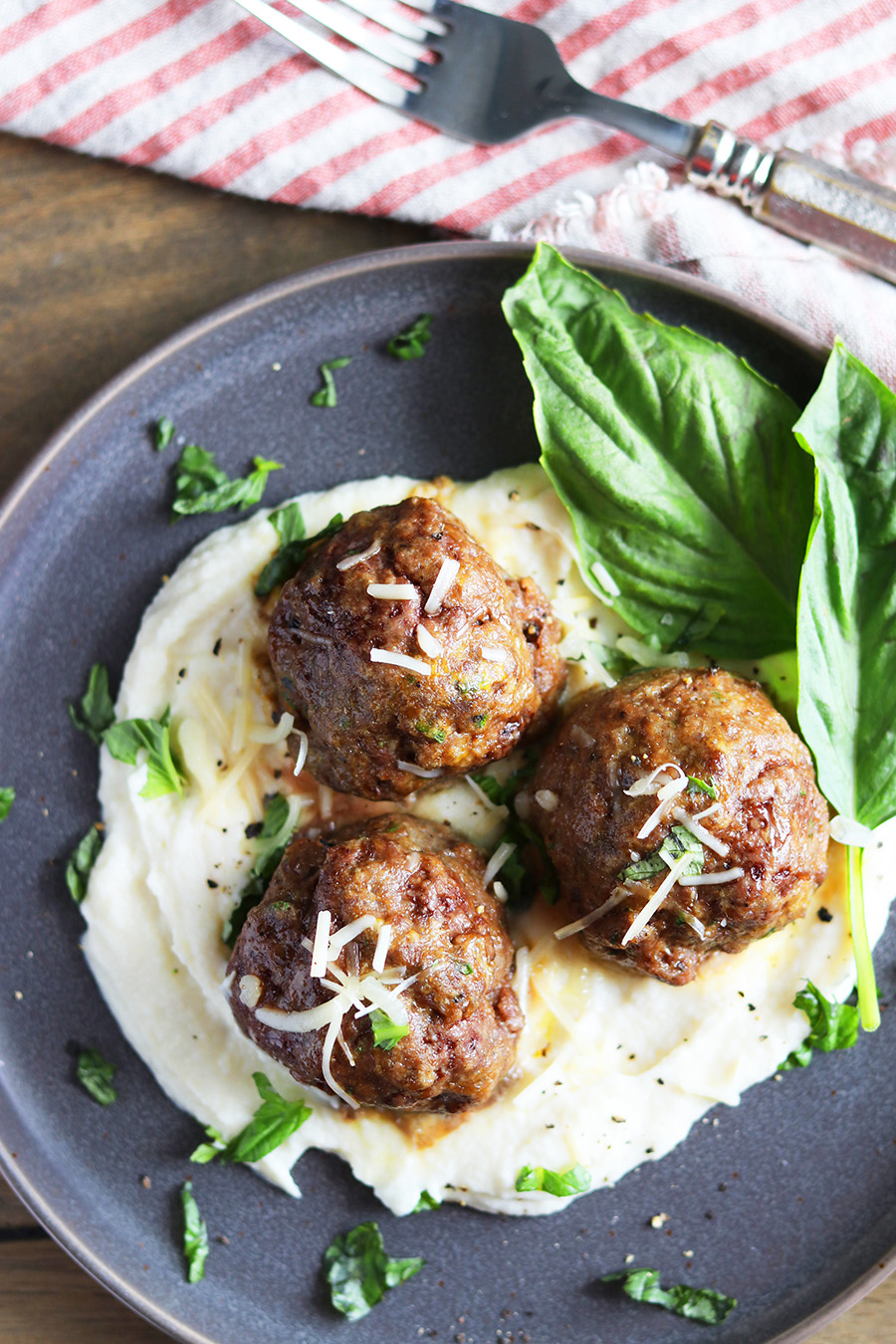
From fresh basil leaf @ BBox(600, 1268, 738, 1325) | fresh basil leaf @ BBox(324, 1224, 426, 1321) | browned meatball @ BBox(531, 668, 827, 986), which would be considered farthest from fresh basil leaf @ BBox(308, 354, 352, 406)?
fresh basil leaf @ BBox(600, 1268, 738, 1325)

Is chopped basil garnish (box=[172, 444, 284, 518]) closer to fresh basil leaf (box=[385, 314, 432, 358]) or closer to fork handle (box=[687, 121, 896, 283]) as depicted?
fresh basil leaf (box=[385, 314, 432, 358])

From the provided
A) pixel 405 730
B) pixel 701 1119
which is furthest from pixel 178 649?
pixel 701 1119

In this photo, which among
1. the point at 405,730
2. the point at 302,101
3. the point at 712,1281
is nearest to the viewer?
the point at 405,730

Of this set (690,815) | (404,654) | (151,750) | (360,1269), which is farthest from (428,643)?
(360,1269)

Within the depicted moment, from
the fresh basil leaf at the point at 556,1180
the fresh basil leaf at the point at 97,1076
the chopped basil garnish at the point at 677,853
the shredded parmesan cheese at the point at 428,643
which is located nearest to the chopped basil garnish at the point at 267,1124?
the fresh basil leaf at the point at 97,1076

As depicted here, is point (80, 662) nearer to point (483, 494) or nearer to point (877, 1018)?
point (483, 494)

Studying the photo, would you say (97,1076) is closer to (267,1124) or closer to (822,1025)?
(267,1124)
